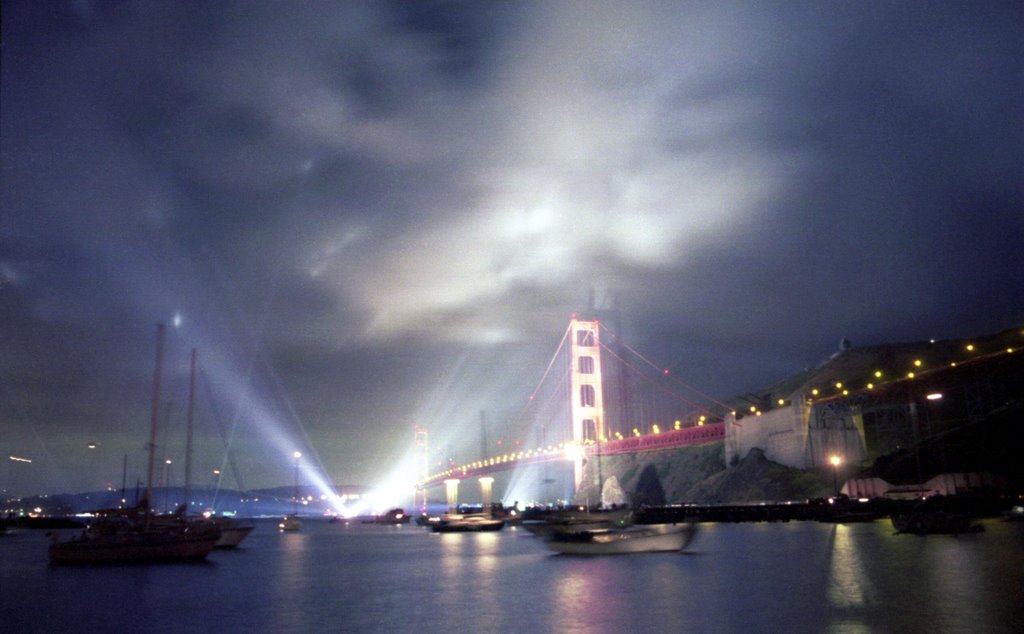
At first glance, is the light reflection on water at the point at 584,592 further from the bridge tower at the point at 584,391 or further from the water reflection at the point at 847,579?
Answer: the bridge tower at the point at 584,391

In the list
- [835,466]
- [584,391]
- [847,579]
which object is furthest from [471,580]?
[584,391]

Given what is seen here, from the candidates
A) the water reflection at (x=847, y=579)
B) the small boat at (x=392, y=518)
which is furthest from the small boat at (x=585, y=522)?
the small boat at (x=392, y=518)

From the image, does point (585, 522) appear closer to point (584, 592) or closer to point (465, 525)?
point (465, 525)

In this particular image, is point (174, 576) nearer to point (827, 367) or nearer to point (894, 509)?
point (894, 509)

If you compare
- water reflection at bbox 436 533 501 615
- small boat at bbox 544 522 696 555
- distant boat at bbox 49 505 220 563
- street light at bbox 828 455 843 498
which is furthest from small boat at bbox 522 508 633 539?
distant boat at bbox 49 505 220 563

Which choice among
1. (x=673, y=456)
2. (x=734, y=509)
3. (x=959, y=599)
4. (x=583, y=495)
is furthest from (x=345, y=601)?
(x=673, y=456)

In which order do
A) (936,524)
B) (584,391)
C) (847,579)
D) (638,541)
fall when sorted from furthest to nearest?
(584,391), (936,524), (638,541), (847,579)
